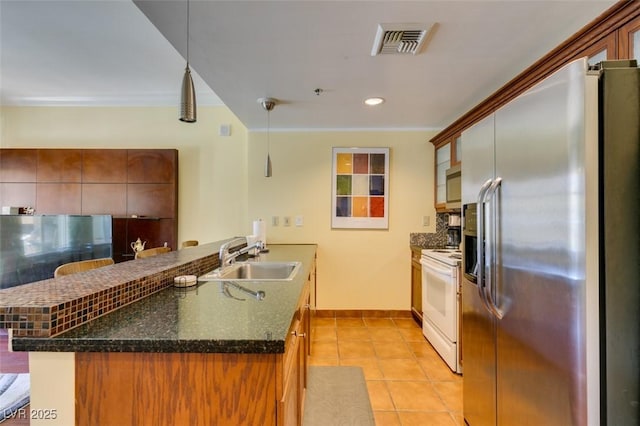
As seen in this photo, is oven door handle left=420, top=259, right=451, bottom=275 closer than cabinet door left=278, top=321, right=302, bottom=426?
No

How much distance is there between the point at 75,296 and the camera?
91cm

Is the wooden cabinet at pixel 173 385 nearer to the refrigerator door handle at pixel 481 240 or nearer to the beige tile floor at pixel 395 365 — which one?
the refrigerator door handle at pixel 481 240

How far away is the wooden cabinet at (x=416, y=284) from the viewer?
Result: 3232 mm

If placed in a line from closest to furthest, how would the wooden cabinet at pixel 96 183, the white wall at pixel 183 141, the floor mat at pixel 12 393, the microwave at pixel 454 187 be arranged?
the floor mat at pixel 12 393 < the microwave at pixel 454 187 < the wooden cabinet at pixel 96 183 < the white wall at pixel 183 141

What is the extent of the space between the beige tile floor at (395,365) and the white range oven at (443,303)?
0.13m

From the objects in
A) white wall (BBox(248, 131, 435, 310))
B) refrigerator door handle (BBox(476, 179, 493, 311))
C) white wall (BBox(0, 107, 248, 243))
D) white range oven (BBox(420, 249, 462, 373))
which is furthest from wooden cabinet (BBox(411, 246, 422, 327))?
white wall (BBox(0, 107, 248, 243))

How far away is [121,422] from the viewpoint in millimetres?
830

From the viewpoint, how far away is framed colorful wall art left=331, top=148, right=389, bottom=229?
11.6 ft

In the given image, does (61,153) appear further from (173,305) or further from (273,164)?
(173,305)

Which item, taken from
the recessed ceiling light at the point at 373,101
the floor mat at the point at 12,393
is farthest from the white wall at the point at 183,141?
the floor mat at the point at 12,393

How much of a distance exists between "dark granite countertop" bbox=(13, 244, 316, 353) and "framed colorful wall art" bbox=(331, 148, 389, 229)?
2.36m

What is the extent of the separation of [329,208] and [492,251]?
93.7 inches

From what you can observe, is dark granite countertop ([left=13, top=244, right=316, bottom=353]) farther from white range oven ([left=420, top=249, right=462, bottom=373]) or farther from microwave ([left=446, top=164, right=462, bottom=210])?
microwave ([left=446, top=164, right=462, bottom=210])

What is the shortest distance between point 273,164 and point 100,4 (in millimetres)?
2021
